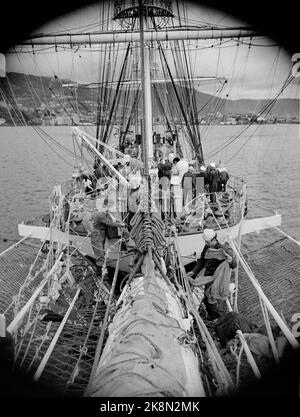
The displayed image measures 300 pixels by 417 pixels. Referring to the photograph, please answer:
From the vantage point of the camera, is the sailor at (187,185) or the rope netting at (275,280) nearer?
the rope netting at (275,280)

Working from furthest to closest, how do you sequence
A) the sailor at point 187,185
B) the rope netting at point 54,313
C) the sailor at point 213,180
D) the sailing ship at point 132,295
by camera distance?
the sailor at point 213,180
the sailor at point 187,185
the rope netting at point 54,313
the sailing ship at point 132,295

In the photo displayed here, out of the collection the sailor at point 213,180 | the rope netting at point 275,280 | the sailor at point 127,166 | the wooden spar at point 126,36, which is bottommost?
the rope netting at point 275,280

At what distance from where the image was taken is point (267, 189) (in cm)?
1834

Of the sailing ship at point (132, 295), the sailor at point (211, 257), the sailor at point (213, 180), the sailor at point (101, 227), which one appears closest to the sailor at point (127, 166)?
the sailing ship at point (132, 295)

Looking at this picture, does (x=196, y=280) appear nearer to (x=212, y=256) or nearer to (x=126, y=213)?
(x=212, y=256)

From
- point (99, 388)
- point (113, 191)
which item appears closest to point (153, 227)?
point (99, 388)

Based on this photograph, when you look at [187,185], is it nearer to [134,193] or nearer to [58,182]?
[134,193]

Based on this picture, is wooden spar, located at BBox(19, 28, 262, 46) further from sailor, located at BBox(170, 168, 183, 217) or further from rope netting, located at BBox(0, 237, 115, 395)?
rope netting, located at BBox(0, 237, 115, 395)

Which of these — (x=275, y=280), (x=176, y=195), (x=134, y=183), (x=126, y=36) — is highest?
(x=126, y=36)

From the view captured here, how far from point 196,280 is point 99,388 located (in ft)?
7.57

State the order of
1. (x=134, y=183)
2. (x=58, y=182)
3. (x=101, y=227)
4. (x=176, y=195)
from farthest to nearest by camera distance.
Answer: (x=58, y=182), (x=176, y=195), (x=134, y=183), (x=101, y=227)

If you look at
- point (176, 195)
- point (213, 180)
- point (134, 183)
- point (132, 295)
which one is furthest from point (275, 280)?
point (132, 295)

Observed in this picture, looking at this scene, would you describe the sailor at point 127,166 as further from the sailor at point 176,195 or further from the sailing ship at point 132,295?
the sailor at point 176,195
